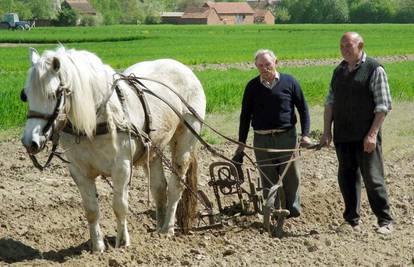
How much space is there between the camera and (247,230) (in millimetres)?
8320

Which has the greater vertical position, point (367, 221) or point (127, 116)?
point (127, 116)

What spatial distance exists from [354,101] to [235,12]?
451ft

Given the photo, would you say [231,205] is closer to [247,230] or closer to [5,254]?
[247,230]

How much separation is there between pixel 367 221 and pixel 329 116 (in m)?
1.57

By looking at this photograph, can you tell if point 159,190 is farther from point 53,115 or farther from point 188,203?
point 53,115

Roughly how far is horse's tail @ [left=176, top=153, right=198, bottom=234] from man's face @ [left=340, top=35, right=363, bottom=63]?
193 cm

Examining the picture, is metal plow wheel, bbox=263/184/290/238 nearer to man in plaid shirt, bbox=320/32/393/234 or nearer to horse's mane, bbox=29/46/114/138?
man in plaid shirt, bbox=320/32/393/234

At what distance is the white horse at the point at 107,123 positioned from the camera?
6.16m

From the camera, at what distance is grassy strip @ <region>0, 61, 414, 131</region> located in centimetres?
1668

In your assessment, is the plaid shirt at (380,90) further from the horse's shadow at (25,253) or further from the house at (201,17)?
the house at (201,17)

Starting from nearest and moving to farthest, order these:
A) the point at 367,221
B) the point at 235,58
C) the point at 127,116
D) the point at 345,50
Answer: the point at 127,116
the point at 345,50
the point at 367,221
the point at 235,58

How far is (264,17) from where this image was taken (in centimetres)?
14188

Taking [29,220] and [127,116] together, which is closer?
[127,116]

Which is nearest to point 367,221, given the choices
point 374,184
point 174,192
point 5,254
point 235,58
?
point 374,184
